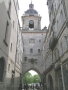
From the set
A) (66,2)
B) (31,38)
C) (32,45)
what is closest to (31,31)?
(31,38)

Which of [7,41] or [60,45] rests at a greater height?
[7,41]

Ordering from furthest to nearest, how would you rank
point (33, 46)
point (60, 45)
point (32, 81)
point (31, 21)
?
point (32, 81) → point (31, 21) → point (33, 46) → point (60, 45)

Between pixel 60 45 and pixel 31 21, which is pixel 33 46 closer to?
pixel 31 21

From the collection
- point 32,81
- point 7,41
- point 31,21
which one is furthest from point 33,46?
point 32,81

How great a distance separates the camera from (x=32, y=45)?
27.5 m

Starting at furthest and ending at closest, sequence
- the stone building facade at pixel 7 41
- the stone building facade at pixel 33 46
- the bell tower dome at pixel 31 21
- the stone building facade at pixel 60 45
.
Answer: the bell tower dome at pixel 31 21
the stone building facade at pixel 33 46
the stone building facade at pixel 60 45
the stone building facade at pixel 7 41

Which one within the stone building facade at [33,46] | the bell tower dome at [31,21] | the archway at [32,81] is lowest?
the archway at [32,81]

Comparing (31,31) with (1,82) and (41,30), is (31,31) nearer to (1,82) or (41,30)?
(41,30)

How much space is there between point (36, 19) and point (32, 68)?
12991mm

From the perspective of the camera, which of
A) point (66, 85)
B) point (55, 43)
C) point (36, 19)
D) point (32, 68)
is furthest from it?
point (36, 19)

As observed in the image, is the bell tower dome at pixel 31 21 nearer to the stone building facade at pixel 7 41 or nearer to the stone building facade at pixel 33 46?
the stone building facade at pixel 33 46

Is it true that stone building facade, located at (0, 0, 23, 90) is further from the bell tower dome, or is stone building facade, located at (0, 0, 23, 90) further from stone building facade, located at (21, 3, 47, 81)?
the bell tower dome

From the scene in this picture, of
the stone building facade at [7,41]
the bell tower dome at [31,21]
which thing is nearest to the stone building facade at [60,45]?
the stone building facade at [7,41]

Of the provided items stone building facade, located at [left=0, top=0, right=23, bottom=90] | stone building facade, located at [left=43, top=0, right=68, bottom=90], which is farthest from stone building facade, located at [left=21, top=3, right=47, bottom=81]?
stone building facade, located at [left=0, top=0, right=23, bottom=90]
